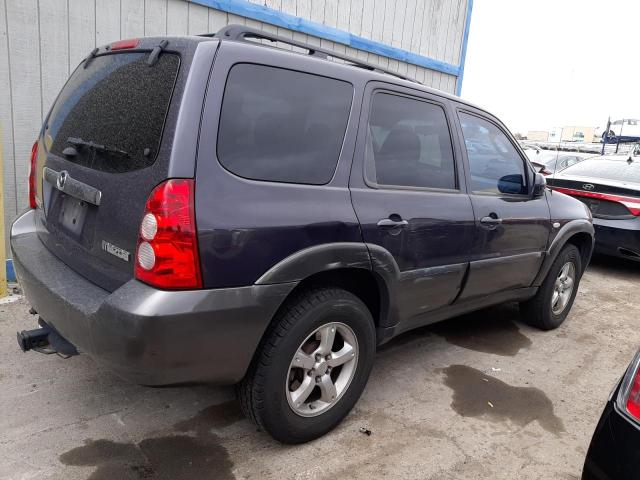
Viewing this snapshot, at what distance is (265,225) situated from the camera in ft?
6.91

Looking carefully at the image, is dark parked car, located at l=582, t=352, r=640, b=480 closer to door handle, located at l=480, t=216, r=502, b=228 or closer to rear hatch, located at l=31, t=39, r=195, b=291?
door handle, located at l=480, t=216, r=502, b=228

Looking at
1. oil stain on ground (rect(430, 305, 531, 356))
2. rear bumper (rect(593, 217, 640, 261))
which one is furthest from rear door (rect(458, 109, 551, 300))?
rear bumper (rect(593, 217, 640, 261))

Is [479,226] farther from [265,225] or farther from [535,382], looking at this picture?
[265,225]

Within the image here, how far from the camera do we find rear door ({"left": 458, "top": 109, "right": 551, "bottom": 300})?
3.34 meters

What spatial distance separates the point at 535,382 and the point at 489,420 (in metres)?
0.74

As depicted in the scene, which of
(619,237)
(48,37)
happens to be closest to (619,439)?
(48,37)

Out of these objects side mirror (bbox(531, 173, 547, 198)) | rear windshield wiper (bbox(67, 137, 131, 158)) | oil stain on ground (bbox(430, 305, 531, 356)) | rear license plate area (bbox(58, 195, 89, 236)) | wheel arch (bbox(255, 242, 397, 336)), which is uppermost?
rear windshield wiper (bbox(67, 137, 131, 158))

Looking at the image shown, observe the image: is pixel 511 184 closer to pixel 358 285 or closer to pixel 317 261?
pixel 358 285

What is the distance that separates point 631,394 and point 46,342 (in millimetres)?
2538

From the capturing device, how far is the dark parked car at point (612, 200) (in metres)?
6.48

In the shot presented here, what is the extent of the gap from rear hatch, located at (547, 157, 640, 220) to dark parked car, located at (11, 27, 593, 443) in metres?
4.42

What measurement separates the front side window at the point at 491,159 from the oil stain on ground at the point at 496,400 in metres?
1.28

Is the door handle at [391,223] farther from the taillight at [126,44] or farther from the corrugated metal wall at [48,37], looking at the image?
the corrugated metal wall at [48,37]

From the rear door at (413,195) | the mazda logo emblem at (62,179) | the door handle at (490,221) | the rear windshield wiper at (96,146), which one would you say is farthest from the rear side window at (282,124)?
the door handle at (490,221)
